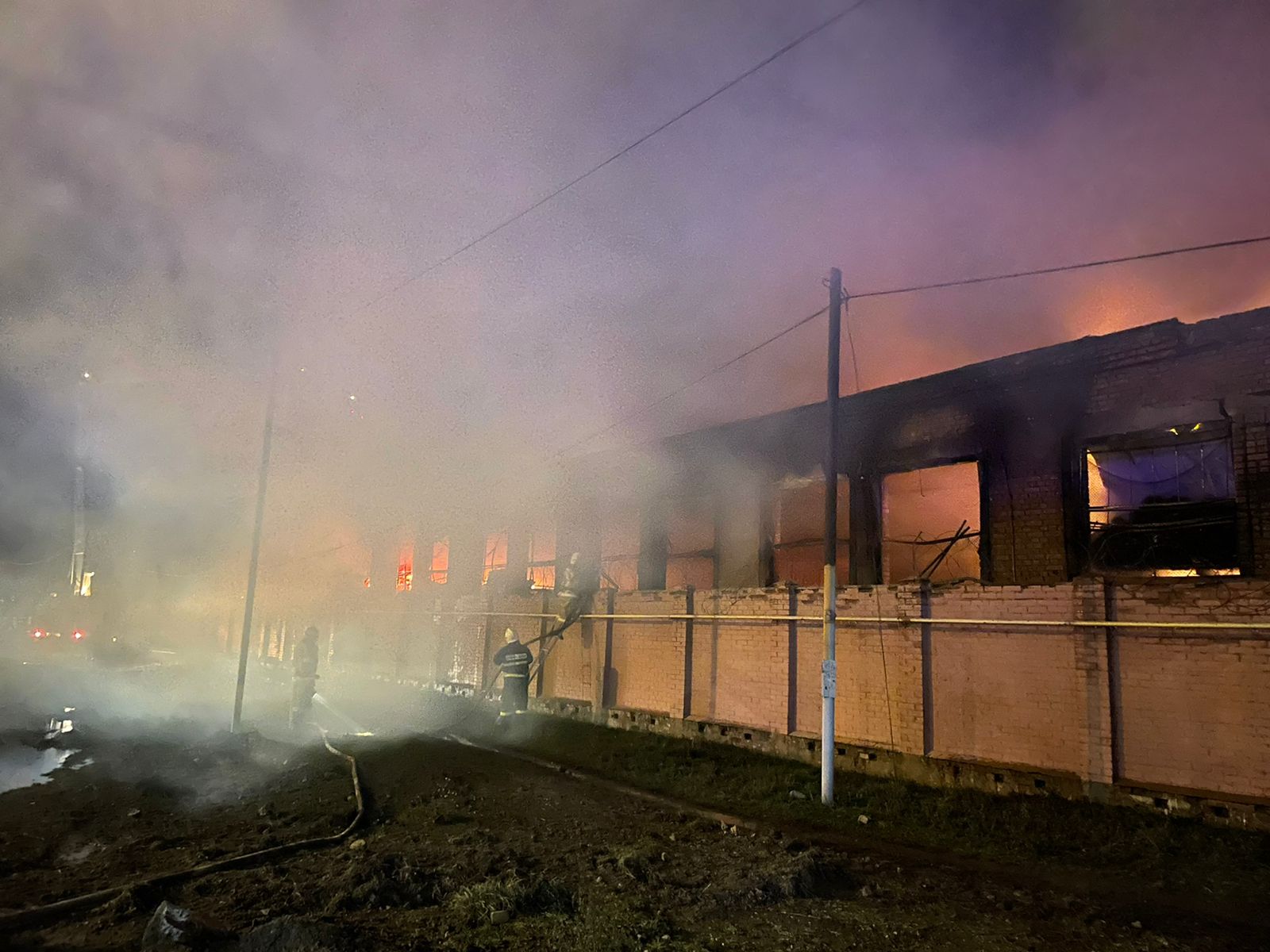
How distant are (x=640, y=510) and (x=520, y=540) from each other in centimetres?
477

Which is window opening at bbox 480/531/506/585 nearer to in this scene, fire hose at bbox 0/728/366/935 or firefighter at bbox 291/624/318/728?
firefighter at bbox 291/624/318/728

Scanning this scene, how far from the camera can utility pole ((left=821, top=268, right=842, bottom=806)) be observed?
8336 mm

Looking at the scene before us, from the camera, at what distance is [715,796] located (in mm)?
8977

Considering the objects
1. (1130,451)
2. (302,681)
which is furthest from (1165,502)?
(302,681)

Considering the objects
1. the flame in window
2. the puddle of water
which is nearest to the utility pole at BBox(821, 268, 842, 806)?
the puddle of water

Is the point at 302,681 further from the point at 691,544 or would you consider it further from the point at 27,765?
the point at 691,544

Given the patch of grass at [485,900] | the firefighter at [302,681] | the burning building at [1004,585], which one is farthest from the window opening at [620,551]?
the patch of grass at [485,900]

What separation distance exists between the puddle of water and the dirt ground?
103 centimetres

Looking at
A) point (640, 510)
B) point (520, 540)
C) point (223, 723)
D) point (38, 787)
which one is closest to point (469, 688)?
point (520, 540)

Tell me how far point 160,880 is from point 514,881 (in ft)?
8.10

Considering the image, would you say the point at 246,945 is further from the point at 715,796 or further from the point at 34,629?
the point at 34,629

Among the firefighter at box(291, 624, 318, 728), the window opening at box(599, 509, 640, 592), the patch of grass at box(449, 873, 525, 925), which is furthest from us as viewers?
the window opening at box(599, 509, 640, 592)

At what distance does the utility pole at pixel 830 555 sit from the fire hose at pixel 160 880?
505cm

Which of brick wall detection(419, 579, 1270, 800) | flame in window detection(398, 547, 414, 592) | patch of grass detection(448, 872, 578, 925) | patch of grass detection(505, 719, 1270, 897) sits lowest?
patch of grass detection(505, 719, 1270, 897)
